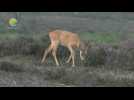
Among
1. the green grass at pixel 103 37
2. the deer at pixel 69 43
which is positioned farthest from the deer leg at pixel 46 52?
the green grass at pixel 103 37

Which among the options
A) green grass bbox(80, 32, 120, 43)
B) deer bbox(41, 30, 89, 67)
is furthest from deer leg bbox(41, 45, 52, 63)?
green grass bbox(80, 32, 120, 43)

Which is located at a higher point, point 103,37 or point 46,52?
point 103,37

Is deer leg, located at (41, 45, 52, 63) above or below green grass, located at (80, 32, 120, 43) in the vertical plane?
below

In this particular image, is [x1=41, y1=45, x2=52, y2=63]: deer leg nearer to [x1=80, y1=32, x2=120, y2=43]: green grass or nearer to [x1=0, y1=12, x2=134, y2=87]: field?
[x1=0, y1=12, x2=134, y2=87]: field

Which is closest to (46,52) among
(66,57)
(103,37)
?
(66,57)

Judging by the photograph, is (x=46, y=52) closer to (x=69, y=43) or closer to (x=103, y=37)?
(x=69, y=43)

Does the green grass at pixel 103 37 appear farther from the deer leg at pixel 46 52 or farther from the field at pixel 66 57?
the deer leg at pixel 46 52

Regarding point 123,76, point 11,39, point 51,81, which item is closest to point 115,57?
point 123,76

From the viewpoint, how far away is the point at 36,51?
4.54m

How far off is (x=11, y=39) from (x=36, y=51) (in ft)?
0.78

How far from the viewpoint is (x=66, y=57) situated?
4.53m

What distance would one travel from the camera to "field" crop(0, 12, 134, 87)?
4.50m
